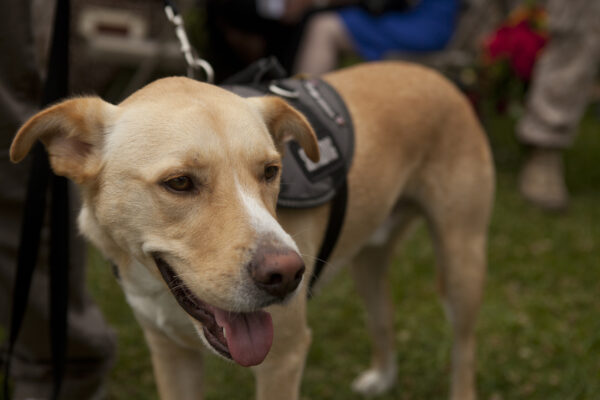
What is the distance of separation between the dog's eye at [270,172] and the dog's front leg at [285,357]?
42 centimetres

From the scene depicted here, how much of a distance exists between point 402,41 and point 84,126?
5.21 m

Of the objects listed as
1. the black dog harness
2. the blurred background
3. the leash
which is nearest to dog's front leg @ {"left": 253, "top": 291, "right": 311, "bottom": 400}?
the black dog harness

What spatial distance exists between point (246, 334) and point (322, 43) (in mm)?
5378

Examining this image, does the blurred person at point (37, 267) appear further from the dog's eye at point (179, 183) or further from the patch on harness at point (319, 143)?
the dog's eye at point (179, 183)

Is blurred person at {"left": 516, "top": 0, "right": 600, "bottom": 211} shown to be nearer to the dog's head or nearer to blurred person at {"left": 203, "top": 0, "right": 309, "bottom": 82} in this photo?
blurred person at {"left": 203, "top": 0, "right": 309, "bottom": 82}

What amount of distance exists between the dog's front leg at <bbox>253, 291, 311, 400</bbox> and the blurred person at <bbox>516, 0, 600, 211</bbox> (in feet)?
13.5

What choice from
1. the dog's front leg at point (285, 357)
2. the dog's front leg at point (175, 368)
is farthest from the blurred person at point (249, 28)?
the dog's front leg at point (285, 357)

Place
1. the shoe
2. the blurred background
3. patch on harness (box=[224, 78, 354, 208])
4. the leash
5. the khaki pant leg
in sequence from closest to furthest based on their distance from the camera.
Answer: patch on harness (box=[224, 78, 354, 208]) → the leash → the blurred background → the khaki pant leg → the shoe

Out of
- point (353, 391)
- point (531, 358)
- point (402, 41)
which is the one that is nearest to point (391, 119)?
point (353, 391)

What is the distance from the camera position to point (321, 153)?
2359mm

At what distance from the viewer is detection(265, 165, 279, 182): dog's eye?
1.91m

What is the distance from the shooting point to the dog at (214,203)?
1715 millimetres

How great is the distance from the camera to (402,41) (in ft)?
21.8

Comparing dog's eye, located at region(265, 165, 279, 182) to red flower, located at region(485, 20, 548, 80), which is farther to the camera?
red flower, located at region(485, 20, 548, 80)
